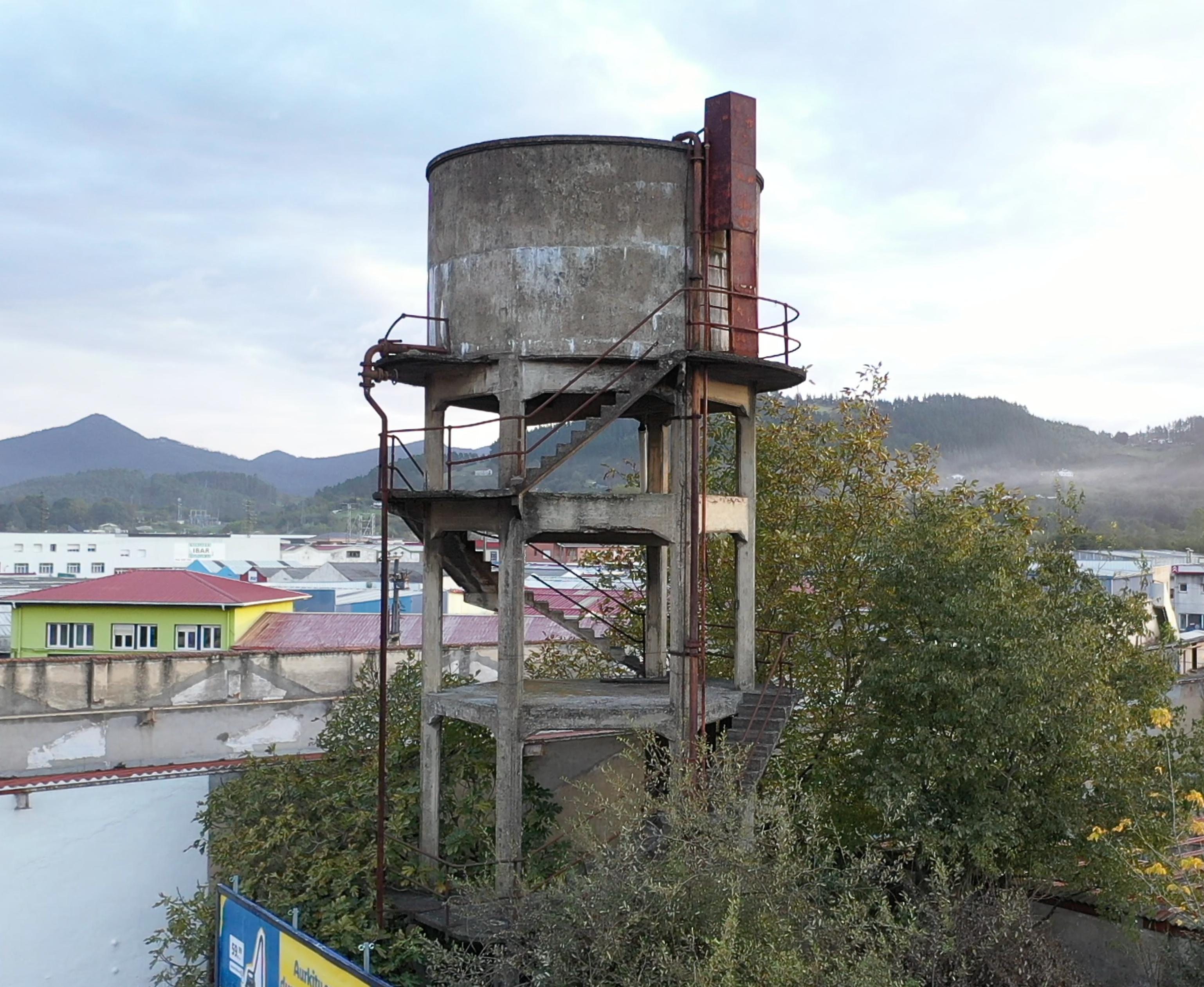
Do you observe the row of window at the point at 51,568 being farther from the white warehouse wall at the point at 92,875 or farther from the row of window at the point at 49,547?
the white warehouse wall at the point at 92,875

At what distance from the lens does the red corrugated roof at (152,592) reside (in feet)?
145

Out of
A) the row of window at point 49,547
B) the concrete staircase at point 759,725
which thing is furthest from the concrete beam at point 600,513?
the row of window at point 49,547

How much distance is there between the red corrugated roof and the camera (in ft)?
145

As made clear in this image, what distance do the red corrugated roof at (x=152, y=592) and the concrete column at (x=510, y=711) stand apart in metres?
30.7

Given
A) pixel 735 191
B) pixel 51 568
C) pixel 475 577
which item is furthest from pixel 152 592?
pixel 51 568

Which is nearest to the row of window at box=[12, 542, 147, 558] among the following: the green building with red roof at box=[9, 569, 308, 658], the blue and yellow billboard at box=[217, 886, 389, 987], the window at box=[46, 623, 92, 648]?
the green building with red roof at box=[9, 569, 308, 658]

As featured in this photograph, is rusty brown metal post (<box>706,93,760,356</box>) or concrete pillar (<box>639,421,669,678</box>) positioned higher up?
rusty brown metal post (<box>706,93,760,356</box>)

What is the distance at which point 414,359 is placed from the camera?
1611 centimetres

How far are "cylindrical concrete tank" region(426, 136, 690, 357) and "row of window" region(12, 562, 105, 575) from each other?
104 m

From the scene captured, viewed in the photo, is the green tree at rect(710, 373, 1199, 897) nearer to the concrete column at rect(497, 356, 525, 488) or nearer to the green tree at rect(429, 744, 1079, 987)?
the green tree at rect(429, 744, 1079, 987)

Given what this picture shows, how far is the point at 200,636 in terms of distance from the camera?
4462 centimetres

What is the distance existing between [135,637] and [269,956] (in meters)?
33.8

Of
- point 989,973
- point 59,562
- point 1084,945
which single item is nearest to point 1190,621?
point 1084,945

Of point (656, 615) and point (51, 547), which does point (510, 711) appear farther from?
point (51, 547)
